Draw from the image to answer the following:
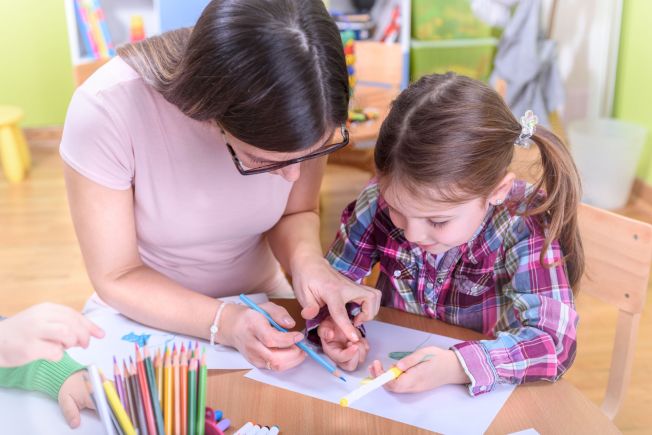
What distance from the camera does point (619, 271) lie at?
4.01ft

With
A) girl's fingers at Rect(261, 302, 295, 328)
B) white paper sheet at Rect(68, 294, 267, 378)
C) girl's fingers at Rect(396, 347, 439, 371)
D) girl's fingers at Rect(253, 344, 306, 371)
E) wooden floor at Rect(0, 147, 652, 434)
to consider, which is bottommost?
wooden floor at Rect(0, 147, 652, 434)

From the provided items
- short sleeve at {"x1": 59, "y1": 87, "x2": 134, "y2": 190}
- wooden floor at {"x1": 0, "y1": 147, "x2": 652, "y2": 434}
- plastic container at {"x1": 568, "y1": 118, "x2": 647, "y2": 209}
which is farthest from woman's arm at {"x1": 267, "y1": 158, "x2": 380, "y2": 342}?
plastic container at {"x1": 568, "y1": 118, "x2": 647, "y2": 209}

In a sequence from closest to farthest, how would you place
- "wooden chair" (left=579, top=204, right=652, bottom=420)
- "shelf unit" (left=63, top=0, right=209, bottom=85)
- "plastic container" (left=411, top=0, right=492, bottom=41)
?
1. "wooden chair" (left=579, top=204, right=652, bottom=420)
2. "shelf unit" (left=63, top=0, right=209, bottom=85)
3. "plastic container" (left=411, top=0, right=492, bottom=41)

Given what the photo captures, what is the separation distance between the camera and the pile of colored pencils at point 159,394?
643 mm

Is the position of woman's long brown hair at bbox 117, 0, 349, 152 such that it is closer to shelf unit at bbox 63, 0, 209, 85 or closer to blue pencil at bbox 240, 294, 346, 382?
blue pencil at bbox 240, 294, 346, 382

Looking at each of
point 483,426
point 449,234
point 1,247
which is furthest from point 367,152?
point 483,426

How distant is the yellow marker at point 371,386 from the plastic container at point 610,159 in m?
2.26

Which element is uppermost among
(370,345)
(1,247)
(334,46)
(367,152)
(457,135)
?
(334,46)

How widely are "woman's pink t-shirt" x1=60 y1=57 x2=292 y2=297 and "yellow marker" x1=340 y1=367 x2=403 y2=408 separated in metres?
0.44

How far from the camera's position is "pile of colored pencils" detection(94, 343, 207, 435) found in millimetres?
643

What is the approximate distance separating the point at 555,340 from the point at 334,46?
1.74ft

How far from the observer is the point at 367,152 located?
111 inches

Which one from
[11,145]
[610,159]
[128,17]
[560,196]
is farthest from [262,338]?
[128,17]

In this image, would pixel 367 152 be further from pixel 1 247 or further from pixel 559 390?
pixel 559 390
